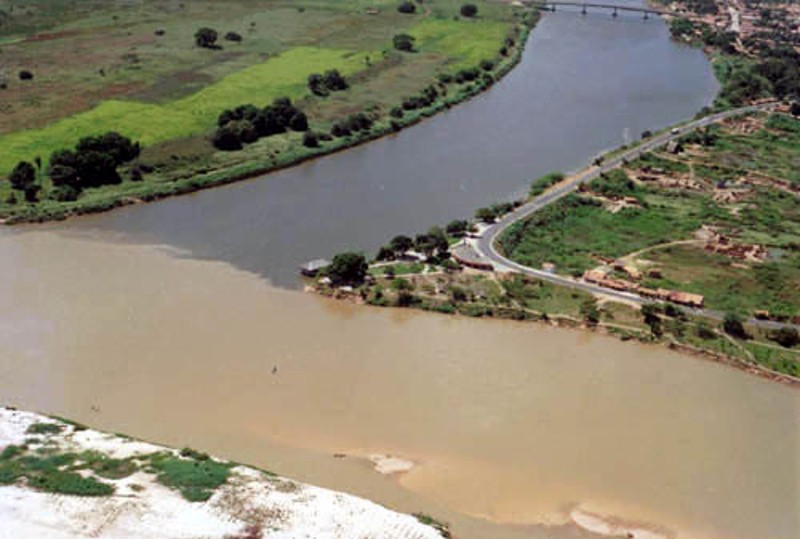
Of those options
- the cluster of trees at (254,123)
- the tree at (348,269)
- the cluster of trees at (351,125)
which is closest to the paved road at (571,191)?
the tree at (348,269)

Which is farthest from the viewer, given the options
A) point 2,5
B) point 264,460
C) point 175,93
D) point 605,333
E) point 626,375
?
point 2,5

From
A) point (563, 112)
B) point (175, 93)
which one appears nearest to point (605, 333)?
point (563, 112)

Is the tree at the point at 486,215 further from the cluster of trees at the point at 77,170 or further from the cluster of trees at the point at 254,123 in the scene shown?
the cluster of trees at the point at 77,170

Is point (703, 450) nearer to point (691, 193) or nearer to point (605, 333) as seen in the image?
point (605, 333)

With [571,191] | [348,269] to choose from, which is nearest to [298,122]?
[571,191]

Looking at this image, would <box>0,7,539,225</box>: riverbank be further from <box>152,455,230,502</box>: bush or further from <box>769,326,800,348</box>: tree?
<box>769,326,800,348</box>: tree

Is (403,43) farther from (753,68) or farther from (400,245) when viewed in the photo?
(400,245)
